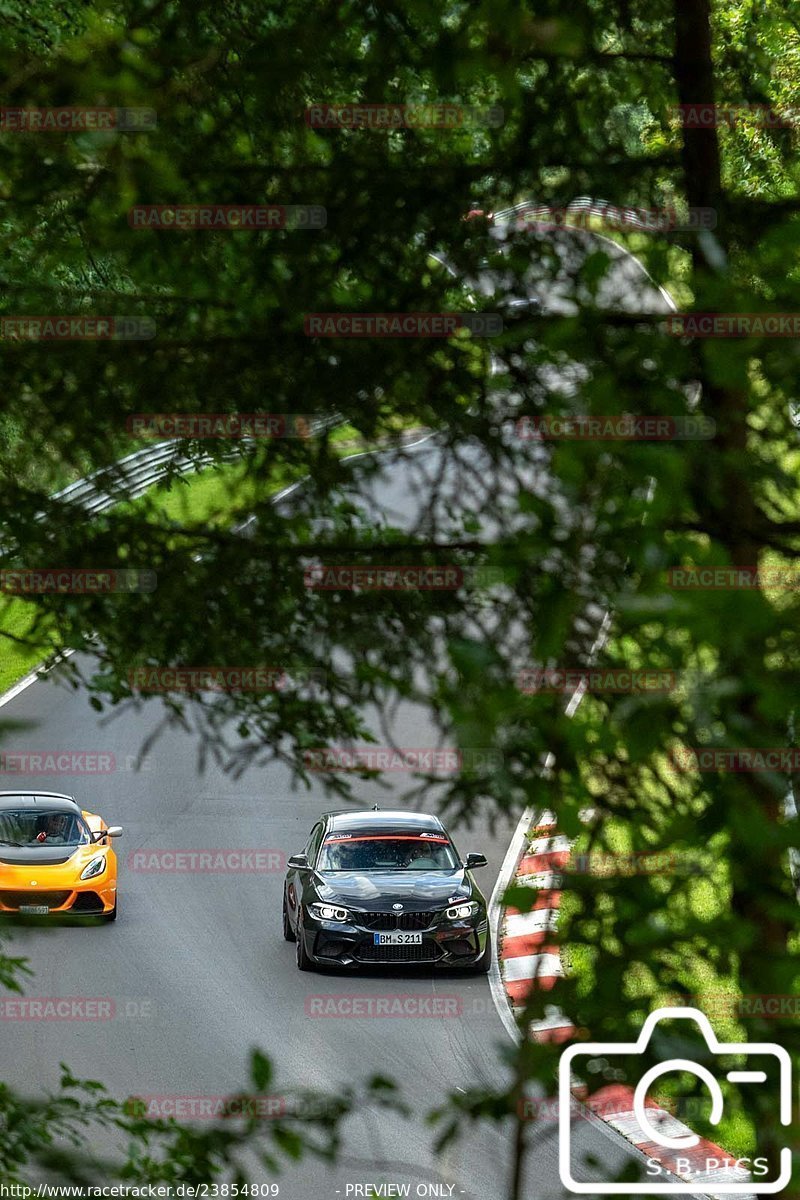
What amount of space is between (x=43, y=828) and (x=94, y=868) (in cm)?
96

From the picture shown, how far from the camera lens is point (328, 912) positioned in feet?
A: 47.1

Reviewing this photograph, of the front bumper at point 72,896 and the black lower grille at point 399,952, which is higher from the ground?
the front bumper at point 72,896

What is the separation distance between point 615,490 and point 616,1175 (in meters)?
1.37

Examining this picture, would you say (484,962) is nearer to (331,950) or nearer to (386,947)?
(386,947)

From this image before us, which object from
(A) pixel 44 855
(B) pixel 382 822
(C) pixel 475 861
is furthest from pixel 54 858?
(C) pixel 475 861

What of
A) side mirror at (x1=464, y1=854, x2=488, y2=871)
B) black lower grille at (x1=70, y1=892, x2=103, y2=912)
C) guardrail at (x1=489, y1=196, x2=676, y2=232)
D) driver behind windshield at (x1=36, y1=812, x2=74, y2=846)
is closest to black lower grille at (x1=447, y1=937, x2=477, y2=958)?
side mirror at (x1=464, y1=854, x2=488, y2=871)

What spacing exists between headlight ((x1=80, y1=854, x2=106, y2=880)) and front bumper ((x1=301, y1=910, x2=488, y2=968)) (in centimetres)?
298

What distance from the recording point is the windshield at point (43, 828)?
16250 mm

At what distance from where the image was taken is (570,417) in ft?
8.24

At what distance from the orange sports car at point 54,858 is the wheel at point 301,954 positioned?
2.43 m

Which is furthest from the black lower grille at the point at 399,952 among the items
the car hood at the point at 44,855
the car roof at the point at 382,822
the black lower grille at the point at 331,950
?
the car hood at the point at 44,855

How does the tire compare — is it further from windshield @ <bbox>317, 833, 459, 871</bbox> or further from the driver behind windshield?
the driver behind windshield

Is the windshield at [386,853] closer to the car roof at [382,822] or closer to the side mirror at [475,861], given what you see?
the car roof at [382,822]

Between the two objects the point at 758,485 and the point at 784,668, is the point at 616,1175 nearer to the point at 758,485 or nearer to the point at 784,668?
the point at 784,668
